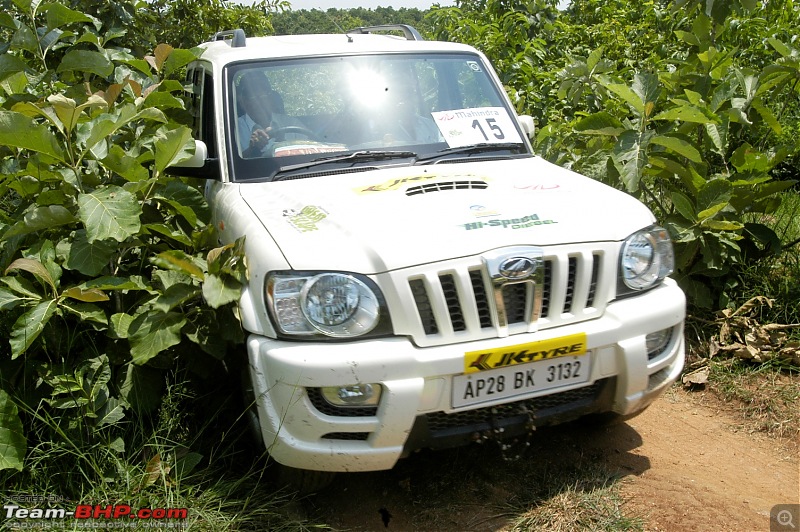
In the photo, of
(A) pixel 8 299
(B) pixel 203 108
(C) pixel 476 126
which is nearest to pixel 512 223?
(C) pixel 476 126

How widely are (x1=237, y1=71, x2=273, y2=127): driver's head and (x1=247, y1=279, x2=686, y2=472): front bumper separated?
1.40m

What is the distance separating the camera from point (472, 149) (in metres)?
3.78

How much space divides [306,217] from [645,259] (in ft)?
4.35

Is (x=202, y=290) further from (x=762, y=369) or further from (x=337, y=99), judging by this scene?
(x=762, y=369)

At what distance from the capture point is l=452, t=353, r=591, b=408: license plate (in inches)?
106

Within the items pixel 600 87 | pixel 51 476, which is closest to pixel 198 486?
pixel 51 476

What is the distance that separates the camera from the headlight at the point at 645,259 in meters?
2.99

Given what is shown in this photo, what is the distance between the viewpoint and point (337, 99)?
3.85m

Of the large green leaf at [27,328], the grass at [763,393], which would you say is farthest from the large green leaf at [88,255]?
the grass at [763,393]

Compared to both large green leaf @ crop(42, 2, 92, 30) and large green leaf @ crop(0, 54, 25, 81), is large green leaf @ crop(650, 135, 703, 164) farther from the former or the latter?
large green leaf @ crop(0, 54, 25, 81)

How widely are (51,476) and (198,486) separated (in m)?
0.58

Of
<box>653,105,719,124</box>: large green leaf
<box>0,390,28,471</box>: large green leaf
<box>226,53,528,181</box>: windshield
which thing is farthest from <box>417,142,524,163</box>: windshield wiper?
<box>0,390,28,471</box>: large green leaf

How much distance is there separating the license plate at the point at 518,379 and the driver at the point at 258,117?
1539 millimetres

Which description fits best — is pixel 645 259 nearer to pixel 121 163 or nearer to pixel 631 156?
pixel 631 156
